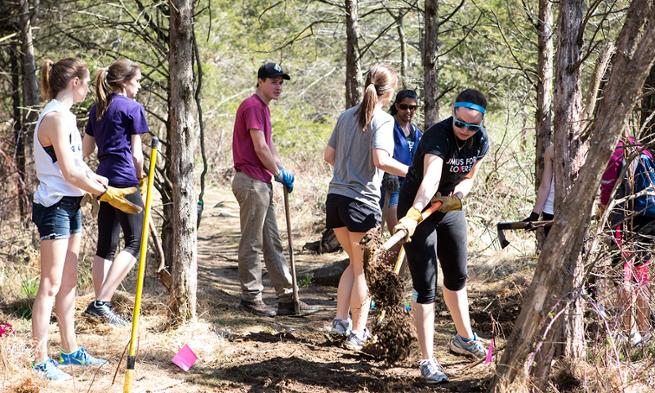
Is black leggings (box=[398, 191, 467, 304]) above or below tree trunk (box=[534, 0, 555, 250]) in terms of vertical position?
below

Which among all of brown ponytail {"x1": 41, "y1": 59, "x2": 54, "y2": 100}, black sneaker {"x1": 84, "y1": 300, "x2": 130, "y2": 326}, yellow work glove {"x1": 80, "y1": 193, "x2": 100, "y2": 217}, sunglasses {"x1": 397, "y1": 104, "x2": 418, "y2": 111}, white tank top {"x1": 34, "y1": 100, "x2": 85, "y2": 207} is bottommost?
black sneaker {"x1": 84, "y1": 300, "x2": 130, "y2": 326}

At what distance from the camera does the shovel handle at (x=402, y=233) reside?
14.4ft

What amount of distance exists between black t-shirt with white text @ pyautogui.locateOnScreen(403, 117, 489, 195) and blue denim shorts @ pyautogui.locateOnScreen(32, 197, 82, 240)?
82.8 inches

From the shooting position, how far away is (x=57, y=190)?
4.63m

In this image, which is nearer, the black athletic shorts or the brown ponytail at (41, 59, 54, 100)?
the brown ponytail at (41, 59, 54, 100)

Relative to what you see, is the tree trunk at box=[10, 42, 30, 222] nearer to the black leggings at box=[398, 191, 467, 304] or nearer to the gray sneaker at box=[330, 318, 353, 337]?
the gray sneaker at box=[330, 318, 353, 337]

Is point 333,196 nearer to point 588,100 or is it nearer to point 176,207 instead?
point 176,207

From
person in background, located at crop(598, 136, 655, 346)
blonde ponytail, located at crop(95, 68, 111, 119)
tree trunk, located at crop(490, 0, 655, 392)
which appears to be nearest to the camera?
tree trunk, located at crop(490, 0, 655, 392)

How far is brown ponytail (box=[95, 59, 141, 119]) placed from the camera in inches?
227

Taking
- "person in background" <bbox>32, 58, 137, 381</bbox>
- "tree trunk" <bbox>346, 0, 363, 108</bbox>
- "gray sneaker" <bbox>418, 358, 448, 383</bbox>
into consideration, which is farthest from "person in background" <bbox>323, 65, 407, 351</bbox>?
"tree trunk" <bbox>346, 0, 363, 108</bbox>

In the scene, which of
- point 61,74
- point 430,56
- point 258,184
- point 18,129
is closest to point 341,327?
point 258,184

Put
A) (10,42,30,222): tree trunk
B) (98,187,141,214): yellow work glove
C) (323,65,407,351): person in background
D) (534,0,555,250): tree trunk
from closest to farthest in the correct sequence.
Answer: (98,187,141,214): yellow work glove
(323,65,407,351): person in background
(534,0,555,250): tree trunk
(10,42,30,222): tree trunk

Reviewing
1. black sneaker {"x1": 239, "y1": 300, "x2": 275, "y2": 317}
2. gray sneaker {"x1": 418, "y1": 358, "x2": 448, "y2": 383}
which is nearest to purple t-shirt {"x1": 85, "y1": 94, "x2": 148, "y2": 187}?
black sneaker {"x1": 239, "y1": 300, "x2": 275, "y2": 317}

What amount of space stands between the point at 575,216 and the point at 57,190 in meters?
2.95
